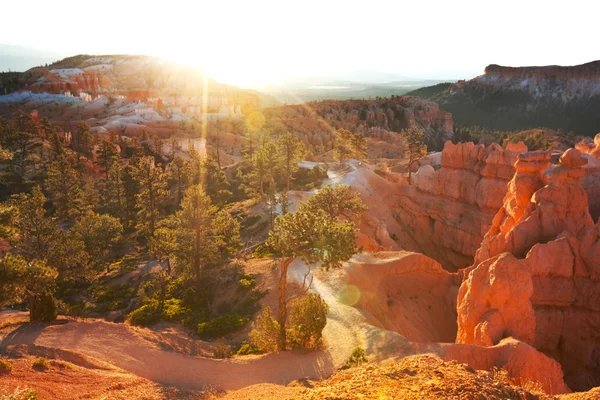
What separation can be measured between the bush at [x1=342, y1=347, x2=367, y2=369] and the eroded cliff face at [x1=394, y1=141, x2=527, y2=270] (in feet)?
101

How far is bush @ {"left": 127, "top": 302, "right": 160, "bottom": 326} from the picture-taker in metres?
29.1

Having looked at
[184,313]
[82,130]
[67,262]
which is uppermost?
Answer: [82,130]

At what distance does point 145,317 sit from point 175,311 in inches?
84.6

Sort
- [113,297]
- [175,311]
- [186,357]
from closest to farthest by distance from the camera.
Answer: [186,357] → [175,311] → [113,297]

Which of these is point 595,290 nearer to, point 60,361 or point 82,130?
point 60,361

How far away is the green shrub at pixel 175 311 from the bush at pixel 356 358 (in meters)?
14.4

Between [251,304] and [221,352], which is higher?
[221,352]

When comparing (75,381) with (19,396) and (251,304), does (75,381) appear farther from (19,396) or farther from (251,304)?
(251,304)

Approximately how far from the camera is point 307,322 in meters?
22.1

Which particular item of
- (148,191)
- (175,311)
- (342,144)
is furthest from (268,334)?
(342,144)

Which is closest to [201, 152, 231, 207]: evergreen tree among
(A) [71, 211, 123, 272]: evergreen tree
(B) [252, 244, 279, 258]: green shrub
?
(A) [71, 211, 123, 272]: evergreen tree

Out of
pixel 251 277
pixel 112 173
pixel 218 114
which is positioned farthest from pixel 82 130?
pixel 251 277

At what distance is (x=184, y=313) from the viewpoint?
30391 mm

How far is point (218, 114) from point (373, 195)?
331ft
